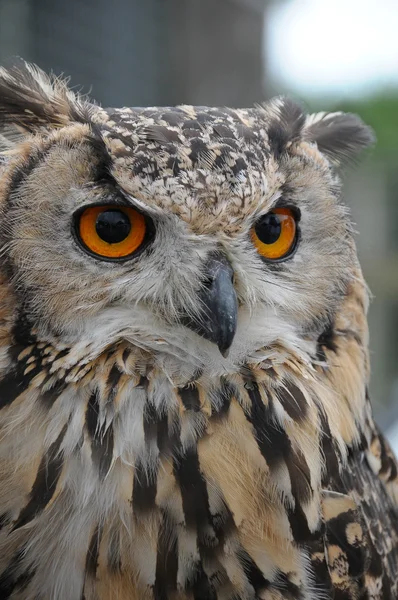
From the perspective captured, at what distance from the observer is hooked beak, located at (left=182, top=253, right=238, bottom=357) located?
108cm

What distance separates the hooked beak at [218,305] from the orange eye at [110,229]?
133 millimetres

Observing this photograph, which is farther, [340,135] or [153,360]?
[340,135]

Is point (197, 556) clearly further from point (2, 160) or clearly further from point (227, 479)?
point (2, 160)

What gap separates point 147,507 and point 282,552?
9.8 inches

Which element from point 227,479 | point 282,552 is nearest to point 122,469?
point 227,479

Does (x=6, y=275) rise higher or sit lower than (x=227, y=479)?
higher

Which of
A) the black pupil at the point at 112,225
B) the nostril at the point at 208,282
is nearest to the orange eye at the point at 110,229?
the black pupil at the point at 112,225

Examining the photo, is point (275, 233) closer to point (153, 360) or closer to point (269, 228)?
point (269, 228)

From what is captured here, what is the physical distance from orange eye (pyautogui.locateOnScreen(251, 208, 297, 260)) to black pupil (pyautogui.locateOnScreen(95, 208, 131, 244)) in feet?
0.72

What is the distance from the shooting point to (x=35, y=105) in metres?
1.23

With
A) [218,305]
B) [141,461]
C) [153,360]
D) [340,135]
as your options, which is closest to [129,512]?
[141,461]

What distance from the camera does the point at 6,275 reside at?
3.72ft

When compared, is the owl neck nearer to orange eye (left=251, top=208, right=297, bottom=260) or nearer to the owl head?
the owl head

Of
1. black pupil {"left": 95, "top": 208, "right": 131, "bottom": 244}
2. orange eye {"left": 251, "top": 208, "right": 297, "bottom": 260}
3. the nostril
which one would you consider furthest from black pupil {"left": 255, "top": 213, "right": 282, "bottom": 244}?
black pupil {"left": 95, "top": 208, "right": 131, "bottom": 244}
